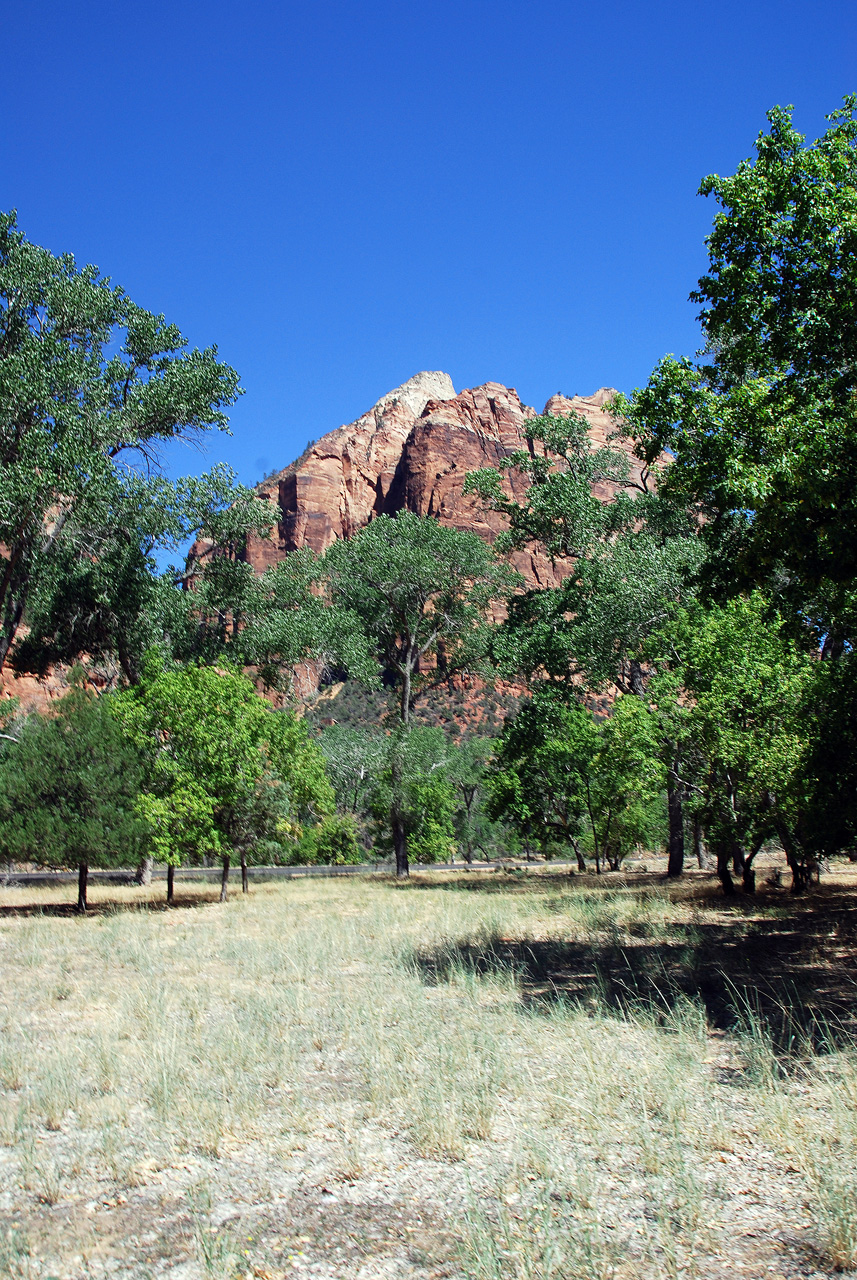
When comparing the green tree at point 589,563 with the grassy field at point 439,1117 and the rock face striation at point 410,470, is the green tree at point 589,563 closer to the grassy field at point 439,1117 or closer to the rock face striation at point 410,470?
the grassy field at point 439,1117

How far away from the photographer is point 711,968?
9477 mm

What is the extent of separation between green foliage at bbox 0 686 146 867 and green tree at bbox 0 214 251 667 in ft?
6.99

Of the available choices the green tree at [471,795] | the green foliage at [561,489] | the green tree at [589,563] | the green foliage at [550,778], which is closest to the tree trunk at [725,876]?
the green tree at [589,563]

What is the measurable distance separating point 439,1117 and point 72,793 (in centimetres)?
1526

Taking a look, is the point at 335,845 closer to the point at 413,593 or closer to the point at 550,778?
the point at 550,778

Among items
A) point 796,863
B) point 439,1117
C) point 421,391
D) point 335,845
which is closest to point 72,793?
point 439,1117

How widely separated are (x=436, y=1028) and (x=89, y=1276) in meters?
3.92

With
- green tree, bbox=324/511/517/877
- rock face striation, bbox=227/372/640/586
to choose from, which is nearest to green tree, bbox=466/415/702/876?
green tree, bbox=324/511/517/877

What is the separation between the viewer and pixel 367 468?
126m

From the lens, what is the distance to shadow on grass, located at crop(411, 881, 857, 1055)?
7.20 m

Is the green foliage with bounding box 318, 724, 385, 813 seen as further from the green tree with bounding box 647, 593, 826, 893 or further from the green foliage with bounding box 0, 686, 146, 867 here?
the green tree with bounding box 647, 593, 826, 893

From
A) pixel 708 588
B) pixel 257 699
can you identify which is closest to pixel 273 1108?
pixel 708 588

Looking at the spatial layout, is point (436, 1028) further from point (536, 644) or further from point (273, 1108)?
point (536, 644)

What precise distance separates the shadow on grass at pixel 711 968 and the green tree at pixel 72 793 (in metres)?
9.20
